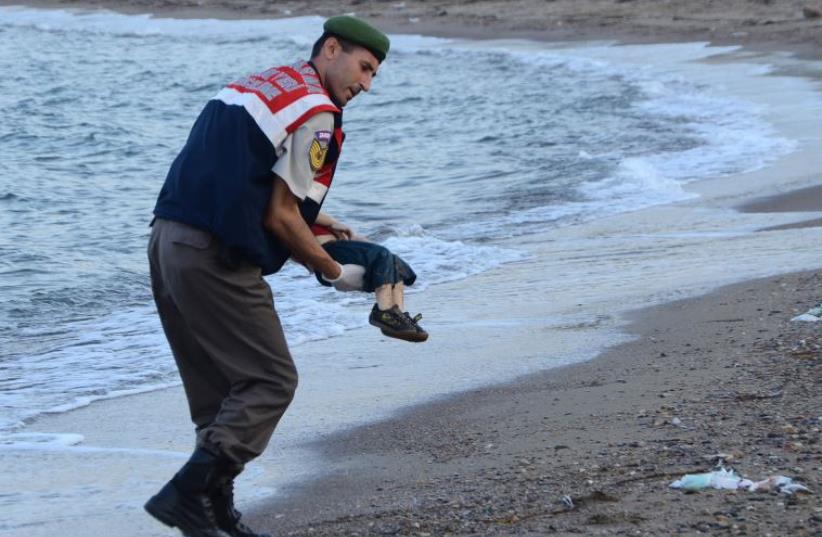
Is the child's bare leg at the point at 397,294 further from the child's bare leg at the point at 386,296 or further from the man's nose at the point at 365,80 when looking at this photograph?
the man's nose at the point at 365,80

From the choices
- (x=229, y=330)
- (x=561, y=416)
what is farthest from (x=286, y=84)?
(x=561, y=416)

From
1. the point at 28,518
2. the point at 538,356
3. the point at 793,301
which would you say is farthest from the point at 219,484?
the point at 793,301

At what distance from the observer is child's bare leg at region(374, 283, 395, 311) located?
13.2 ft

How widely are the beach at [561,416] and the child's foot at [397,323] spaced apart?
1.98 ft

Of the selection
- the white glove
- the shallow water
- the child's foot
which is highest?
the white glove

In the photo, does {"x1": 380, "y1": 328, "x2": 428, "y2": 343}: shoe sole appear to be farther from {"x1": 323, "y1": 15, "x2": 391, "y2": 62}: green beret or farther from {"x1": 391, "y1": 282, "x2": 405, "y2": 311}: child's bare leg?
{"x1": 323, "y1": 15, "x2": 391, "y2": 62}: green beret

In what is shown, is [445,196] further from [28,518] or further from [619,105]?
[28,518]

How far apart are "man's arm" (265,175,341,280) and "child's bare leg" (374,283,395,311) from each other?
178mm

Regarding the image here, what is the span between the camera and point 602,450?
16.0ft

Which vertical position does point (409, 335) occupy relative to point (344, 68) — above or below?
below

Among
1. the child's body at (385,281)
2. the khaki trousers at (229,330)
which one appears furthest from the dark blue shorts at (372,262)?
the khaki trousers at (229,330)

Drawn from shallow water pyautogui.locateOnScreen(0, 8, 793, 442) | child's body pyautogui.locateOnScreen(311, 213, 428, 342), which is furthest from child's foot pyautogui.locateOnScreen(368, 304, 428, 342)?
shallow water pyautogui.locateOnScreen(0, 8, 793, 442)

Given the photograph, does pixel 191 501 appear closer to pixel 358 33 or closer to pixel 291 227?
pixel 291 227

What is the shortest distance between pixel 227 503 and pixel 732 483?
151 centimetres
